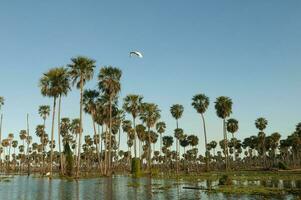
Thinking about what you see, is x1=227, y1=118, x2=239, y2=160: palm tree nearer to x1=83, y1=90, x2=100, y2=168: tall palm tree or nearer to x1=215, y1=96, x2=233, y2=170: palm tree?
x1=215, y1=96, x2=233, y2=170: palm tree

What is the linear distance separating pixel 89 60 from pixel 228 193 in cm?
5183

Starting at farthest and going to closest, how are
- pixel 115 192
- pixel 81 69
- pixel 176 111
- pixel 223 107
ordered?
pixel 176 111 → pixel 223 107 → pixel 81 69 → pixel 115 192

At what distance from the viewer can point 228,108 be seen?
106 metres

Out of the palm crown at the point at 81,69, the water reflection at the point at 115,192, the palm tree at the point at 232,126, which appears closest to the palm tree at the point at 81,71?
the palm crown at the point at 81,69

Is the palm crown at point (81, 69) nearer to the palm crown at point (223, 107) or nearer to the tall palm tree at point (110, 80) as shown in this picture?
the tall palm tree at point (110, 80)

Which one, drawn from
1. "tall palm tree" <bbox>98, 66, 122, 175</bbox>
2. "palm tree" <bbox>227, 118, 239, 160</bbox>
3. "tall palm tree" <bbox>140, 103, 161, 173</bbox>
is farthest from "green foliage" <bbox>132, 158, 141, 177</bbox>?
"palm tree" <bbox>227, 118, 239, 160</bbox>

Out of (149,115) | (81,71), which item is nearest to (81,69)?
(81,71)

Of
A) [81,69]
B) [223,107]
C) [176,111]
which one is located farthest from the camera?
[176,111]

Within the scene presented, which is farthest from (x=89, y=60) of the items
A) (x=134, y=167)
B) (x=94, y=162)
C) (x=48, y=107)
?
(x=94, y=162)

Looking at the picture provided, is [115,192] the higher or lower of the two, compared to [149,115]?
lower

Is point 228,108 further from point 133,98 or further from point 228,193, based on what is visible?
point 228,193

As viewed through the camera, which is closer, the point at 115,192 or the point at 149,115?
the point at 115,192

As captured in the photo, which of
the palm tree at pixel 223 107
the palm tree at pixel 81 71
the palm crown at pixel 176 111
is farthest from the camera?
the palm crown at pixel 176 111

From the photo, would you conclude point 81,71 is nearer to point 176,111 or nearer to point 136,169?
point 136,169
